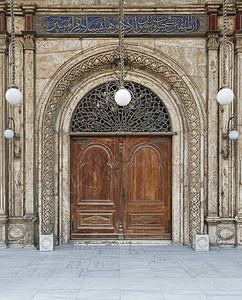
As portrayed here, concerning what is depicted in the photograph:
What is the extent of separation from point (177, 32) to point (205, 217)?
3214 mm

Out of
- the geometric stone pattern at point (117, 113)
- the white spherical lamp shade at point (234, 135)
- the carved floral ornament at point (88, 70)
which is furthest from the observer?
the geometric stone pattern at point (117, 113)

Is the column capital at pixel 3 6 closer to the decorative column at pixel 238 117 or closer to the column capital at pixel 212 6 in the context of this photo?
the column capital at pixel 212 6

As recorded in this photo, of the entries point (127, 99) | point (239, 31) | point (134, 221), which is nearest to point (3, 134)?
point (127, 99)

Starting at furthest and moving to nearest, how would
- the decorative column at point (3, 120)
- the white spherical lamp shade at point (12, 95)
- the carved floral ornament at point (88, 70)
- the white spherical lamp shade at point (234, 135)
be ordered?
the carved floral ornament at point (88, 70), the decorative column at point (3, 120), the white spherical lamp shade at point (234, 135), the white spherical lamp shade at point (12, 95)

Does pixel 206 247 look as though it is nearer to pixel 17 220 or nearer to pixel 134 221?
pixel 134 221

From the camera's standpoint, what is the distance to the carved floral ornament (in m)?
4.92

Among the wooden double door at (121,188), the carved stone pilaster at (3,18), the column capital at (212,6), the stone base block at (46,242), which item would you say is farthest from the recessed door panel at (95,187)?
the column capital at (212,6)

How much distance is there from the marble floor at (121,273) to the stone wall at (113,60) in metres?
0.56

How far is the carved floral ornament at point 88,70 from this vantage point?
4918 mm

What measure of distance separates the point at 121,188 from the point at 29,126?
6.36 ft

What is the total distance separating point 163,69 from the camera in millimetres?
4992

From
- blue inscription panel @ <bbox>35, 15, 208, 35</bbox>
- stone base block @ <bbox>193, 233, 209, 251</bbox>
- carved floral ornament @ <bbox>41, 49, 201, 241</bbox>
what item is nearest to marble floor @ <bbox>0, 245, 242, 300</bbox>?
stone base block @ <bbox>193, 233, 209, 251</bbox>

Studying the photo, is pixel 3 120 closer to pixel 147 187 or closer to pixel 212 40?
pixel 147 187

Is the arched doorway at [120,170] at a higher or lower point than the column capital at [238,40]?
lower
